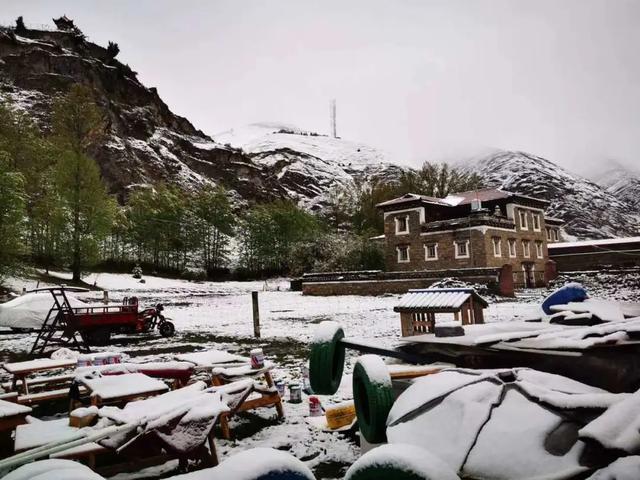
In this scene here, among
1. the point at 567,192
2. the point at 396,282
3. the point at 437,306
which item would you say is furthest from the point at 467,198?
the point at 567,192

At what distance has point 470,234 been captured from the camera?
3066cm

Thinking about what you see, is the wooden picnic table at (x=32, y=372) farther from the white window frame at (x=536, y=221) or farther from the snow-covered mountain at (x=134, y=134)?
the snow-covered mountain at (x=134, y=134)

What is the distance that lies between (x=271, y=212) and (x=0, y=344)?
129ft

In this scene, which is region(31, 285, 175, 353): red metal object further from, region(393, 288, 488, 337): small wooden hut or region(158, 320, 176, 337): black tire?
region(393, 288, 488, 337): small wooden hut

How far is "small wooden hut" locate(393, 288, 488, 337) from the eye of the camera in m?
8.76

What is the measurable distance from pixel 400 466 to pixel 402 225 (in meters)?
34.0

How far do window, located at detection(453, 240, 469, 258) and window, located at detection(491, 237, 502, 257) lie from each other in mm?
2016

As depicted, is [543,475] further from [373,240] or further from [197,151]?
[197,151]

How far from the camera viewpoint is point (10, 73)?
235ft

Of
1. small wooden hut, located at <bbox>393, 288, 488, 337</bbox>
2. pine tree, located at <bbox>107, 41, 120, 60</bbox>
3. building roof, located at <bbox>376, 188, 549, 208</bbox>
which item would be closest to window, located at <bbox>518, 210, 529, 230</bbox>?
building roof, located at <bbox>376, 188, 549, 208</bbox>

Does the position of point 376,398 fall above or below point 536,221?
below

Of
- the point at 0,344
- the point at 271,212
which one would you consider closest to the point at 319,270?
the point at 271,212

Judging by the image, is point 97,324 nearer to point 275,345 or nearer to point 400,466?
point 275,345

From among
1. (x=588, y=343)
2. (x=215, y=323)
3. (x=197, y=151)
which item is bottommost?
(x=215, y=323)
